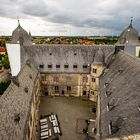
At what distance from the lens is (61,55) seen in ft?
155

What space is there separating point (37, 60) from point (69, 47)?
9.10 m

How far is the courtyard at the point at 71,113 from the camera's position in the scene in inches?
1271

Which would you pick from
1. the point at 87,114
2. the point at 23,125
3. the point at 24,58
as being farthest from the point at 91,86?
the point at 23,125

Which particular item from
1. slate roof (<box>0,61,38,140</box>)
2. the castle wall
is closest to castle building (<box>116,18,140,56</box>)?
the castle wall

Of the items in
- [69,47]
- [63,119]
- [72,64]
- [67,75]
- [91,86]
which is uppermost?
[69,47]

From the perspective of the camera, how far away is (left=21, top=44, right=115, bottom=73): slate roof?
153 feet

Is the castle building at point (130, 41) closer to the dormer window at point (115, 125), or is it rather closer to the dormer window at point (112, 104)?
the dormer window at point (112, 104)

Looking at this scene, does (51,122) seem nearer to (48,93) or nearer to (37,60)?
(48,93)

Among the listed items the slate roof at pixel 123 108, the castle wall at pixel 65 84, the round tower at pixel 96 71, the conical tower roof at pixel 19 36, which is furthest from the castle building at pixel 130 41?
the conical tower roof at pixel 19 36

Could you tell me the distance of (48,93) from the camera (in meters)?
48.3

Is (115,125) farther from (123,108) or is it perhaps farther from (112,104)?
(112,104)

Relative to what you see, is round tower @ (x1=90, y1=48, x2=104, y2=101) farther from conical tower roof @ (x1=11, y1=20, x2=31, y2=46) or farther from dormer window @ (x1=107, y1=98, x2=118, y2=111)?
dormer window @ (x1=107, y1=98, x2=118, y2=111)

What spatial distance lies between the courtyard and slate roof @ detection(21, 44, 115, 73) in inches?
302

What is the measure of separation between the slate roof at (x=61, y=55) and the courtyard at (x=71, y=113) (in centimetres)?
768
